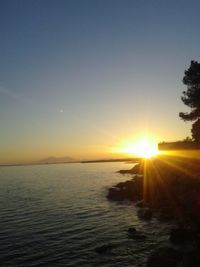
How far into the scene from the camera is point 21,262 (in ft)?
91.0

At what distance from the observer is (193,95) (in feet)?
204

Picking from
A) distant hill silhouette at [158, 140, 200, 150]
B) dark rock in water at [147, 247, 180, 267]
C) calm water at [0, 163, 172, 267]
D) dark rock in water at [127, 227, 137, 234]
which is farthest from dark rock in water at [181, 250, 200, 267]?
distant hill silhouette at [158, 140, 200, 150]

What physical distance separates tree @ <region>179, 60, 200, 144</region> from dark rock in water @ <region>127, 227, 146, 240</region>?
32.3 m

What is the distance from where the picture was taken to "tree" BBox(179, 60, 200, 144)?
62.2 metres

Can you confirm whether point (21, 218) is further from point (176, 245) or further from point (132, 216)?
point (176, 245)

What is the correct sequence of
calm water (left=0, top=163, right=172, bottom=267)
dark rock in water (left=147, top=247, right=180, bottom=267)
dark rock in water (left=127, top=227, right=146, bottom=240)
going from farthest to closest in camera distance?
dark rock in water (left=127, top=227, right=146, bottom=240) < calm water (left=0, top=163, right=172, bottom=267) < dark rock in water (left=147, top=247, right=180, bottom=267)

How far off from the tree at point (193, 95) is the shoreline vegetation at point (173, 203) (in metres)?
7.04

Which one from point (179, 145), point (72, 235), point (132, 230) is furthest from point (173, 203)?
point (179, 145)

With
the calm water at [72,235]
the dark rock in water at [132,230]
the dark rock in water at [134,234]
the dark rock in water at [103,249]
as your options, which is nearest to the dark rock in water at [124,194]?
the calm water at [72,235]

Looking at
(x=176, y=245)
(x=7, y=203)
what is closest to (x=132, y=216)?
(x=176, y=245)

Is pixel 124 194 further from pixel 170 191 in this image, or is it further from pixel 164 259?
pixel 164 259

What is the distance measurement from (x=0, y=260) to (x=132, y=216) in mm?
20107

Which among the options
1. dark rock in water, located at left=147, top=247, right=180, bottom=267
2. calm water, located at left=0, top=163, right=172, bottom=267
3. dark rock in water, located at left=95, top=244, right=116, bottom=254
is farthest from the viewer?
dark rock in water, located at left=95, top=244, right=116, bottom=254

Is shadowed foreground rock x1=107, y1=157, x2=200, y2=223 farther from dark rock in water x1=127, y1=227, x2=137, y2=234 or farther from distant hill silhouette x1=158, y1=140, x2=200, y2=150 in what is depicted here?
dark rock in water x1=127, y1=227, x2=137, y2=234
